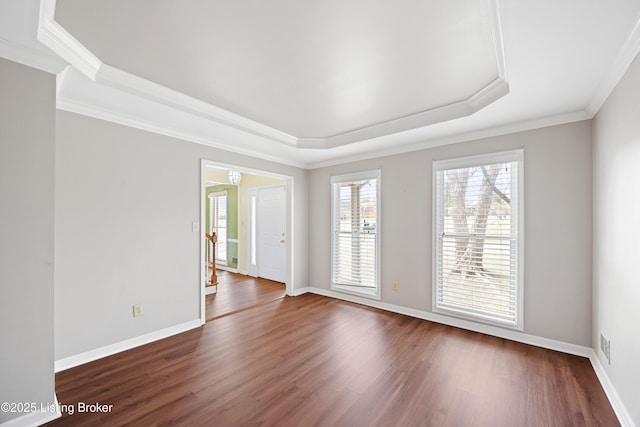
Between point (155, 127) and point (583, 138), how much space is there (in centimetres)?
436

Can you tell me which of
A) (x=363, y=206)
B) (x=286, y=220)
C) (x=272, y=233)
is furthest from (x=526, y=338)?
(x=272, y=233)

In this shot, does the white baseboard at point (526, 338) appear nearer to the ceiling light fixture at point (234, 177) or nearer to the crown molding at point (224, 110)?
the crown molding at point (224, 110)

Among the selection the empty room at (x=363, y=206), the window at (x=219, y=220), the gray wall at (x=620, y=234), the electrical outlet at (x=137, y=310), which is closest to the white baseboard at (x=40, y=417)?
the empty room at (x=363, y=206)

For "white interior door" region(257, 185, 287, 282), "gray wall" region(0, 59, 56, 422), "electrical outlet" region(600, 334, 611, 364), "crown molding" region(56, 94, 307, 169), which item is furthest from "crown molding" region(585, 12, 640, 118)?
"white interior door" region(257, 185, 287, 282)

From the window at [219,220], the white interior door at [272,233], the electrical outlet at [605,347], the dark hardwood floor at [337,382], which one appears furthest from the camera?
the window at [219,220]

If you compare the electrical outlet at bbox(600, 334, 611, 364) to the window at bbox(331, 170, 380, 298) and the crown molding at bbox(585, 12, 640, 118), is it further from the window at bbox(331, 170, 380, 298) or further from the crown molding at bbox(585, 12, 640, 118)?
the window at bbox(331, 170, 380, 298)

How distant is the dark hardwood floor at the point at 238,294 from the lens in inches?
159

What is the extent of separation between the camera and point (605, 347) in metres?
2.19

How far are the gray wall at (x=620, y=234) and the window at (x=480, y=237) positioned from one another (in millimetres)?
644

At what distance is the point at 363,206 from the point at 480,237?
1.71 metres

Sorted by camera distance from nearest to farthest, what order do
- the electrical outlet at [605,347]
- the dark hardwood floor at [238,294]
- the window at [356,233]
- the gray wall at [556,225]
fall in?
the electrical outlet at [605,347] < the gray wall at [556,225] < the dark hardwood floor at [238,294] < the window at [356,233]

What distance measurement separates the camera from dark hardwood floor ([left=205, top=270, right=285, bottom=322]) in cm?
405

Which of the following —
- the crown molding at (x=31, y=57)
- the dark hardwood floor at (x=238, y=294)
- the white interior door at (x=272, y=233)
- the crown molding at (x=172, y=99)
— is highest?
the crown molding at (x=172, y=99)

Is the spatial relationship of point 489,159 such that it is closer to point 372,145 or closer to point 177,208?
point 372,145
